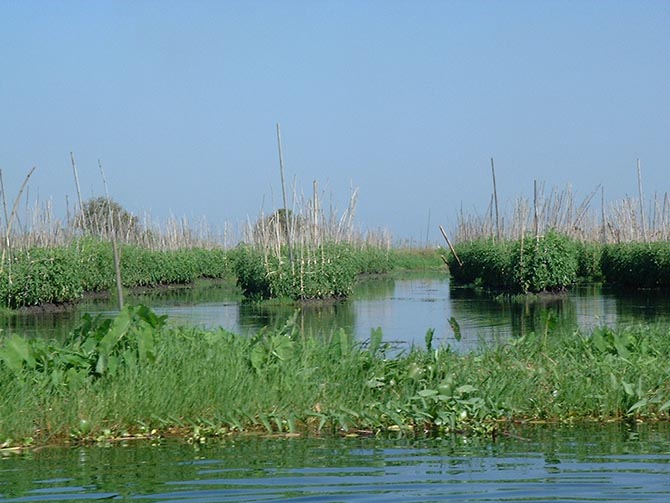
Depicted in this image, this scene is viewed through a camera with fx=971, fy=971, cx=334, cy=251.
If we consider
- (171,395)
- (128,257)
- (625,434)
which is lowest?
(625,434)

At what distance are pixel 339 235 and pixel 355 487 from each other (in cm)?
2520

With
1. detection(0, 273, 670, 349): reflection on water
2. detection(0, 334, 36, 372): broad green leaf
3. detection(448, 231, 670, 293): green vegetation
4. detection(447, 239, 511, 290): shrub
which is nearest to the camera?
detection(0, 334, 36, 372): broad green leaf

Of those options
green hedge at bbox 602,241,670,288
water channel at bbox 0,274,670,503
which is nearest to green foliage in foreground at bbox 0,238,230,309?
green hedge at bbox 602,241,670,288

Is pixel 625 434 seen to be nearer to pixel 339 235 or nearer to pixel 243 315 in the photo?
pixel 243 315

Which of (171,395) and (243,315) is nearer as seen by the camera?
(171,395)

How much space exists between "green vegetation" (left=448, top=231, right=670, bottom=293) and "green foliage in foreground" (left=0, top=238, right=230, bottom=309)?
11983 millimetres

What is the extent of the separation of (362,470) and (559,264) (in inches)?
833

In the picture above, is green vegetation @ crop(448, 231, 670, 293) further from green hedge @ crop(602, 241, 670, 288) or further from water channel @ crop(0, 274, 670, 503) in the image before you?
water channel @ crop(0, 274, 670, 503)

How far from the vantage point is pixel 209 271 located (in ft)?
144

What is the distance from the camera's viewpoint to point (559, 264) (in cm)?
2631

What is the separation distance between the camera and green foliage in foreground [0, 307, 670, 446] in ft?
24.1

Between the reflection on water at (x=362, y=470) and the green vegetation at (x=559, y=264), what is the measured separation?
19084 millimetres

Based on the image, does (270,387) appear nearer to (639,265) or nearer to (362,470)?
(362,470)

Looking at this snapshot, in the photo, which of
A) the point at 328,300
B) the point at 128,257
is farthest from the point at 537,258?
the point at 128,257
